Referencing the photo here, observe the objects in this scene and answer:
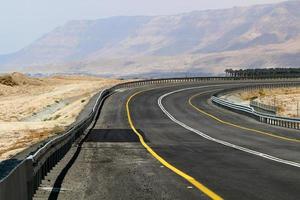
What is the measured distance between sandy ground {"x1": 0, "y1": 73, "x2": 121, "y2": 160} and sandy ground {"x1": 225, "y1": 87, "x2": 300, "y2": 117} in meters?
17.7

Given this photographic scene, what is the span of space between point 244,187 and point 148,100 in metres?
48.2

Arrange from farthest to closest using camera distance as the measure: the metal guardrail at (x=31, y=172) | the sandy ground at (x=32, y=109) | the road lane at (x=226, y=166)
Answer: the sandy ground at (x=32, y=109)
the road lane at (x=226, y=166)
the metal guardrail at (x=31, y=172)

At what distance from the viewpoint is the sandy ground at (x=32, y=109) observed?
104 feet

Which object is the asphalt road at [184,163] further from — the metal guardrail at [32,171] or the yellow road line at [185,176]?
the metal guardrail at [32,171]

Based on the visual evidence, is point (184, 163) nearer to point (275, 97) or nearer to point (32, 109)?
point (32, 109)

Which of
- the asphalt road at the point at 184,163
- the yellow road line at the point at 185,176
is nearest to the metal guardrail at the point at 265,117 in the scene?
the asphalt road at the point at 184,163

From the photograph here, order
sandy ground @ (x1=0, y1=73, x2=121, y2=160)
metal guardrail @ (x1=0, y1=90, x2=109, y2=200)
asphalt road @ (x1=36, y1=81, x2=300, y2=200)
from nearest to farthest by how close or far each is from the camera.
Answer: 1. metal guardrail @ (x1=0, y1=90, x2=109, y2=200)
2. asphalt road @ (x1=36, y1=81, x2=300, y2=200)
3. sandy ground @ (x1=0, y1=73, x2=121, y2=160)

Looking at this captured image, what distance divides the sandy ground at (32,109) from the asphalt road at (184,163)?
3.20 m

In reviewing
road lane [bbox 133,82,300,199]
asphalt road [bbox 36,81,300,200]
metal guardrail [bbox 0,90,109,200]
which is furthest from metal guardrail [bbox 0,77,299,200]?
road lane [bbox 133,82,300,199]

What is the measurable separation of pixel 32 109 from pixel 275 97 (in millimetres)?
30653

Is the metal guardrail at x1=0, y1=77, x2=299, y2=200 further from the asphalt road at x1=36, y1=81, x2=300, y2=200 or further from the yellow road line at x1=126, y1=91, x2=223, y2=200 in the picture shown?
the yellow road line at x1=126, y1=91, x2=223, y2=200

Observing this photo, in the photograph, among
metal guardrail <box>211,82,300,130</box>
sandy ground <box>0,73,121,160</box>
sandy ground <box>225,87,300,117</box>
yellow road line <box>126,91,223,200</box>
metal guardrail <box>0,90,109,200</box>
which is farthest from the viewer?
sandy ground <box>225,87,300,117</box>

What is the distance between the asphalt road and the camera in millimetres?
11945

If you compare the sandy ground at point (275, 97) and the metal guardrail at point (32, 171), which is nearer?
the metal guardrail at point (32, 171)
